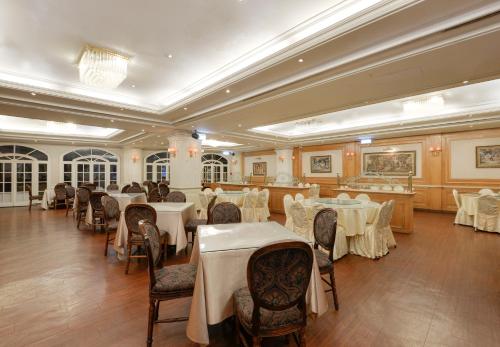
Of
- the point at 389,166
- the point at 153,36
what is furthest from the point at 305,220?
the point at 389,166

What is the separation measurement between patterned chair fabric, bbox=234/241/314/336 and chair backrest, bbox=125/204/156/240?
2.29m

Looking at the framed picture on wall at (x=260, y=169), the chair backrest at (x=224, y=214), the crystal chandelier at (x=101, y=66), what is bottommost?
the chair backrest at (x=224, y=214)

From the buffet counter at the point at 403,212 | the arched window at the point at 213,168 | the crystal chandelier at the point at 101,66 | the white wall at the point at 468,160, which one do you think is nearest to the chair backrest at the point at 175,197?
A: the crystal chandelier at the point at 101,66

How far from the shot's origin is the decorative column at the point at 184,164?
314 inches

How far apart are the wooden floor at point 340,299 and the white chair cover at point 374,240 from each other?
18 centimetres

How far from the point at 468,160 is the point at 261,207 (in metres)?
7.63

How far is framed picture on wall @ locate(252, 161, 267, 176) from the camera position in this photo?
50.0ft

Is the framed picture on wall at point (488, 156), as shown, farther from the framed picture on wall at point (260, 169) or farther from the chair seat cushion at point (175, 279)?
the chair seat cushion at point (175, 279)

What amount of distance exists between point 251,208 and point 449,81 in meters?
5.23

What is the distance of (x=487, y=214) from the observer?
18.7ft

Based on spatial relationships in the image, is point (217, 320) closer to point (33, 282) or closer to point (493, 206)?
point (33, 282)

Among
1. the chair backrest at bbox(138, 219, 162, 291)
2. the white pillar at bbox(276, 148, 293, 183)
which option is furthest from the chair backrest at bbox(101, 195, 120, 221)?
the white pillar at bbox(276, 148, 293, 183)

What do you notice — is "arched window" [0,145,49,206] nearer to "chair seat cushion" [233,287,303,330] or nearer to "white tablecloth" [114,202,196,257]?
"white tablecloth" [114,202,196,257]

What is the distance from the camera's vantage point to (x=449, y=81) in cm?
379
